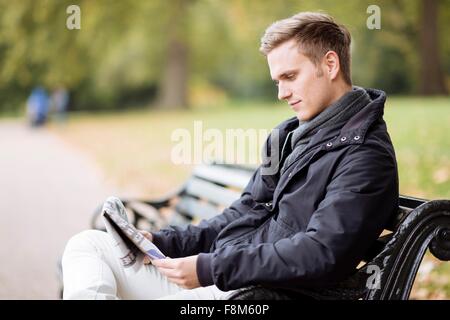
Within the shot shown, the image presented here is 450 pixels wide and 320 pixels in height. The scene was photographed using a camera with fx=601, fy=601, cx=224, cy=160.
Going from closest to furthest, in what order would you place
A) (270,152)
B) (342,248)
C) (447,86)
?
(342,248), (270,152), (447,86)

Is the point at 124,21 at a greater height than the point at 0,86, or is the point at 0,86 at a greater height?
the point at 124,21

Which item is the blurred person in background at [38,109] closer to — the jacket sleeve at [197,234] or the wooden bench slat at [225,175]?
the wooden bench slat at [225,175]

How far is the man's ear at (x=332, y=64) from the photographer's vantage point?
2.19m

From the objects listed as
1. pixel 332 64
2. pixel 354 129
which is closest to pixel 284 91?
pixel 332 64

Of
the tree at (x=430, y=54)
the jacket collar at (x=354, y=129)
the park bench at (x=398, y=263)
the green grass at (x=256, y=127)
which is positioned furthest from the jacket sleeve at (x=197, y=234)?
the tree at (x=430, y=54)

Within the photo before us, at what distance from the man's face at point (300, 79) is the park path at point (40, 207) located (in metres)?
2.71

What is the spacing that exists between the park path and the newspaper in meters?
2.15

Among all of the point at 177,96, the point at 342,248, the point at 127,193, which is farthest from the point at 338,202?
the point at 177,96

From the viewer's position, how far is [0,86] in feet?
66.0

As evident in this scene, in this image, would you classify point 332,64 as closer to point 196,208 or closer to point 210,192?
point 210,192

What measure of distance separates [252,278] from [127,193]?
6258mm

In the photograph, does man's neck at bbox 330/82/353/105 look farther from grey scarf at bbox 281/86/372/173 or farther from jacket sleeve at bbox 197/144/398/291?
jacket sleeve at bbox 197/144/398/291

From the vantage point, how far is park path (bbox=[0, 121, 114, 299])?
4.72 m
